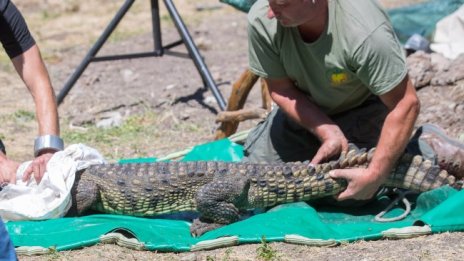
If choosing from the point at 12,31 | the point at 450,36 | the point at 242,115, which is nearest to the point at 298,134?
A: the point at 242,115

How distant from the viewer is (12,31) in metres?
4.90

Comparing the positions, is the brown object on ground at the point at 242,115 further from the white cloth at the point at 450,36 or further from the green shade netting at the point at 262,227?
the white cloth at the point at 450,36

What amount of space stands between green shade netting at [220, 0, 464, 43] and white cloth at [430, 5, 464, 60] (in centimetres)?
16

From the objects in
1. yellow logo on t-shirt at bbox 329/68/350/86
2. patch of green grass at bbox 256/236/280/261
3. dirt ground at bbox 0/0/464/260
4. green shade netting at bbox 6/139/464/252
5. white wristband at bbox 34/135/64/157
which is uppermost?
yellow logo on t-shirt at bbox 329/68/350/86

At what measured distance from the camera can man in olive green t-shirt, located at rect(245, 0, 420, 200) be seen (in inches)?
174

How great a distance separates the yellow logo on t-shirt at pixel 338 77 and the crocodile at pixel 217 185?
40 cm

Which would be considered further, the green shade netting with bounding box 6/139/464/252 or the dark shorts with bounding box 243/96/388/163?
the dark shorts with bounding box 243/96/388/163

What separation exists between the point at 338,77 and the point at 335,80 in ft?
0.11

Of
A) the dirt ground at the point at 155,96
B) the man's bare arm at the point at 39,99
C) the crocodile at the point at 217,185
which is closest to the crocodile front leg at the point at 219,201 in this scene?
the crocodile at the point at 217,185

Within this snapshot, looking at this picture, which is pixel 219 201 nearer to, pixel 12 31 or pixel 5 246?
pixel 12 31

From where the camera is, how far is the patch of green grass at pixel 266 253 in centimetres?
427

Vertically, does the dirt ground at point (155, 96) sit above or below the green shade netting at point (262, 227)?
below

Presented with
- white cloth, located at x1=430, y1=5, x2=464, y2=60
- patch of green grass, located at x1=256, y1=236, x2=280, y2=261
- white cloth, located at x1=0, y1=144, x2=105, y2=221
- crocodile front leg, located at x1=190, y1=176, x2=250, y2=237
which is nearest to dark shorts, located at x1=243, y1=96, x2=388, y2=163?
crocodile front leg, located at x1=190, y1=176, x2=250, y2=237

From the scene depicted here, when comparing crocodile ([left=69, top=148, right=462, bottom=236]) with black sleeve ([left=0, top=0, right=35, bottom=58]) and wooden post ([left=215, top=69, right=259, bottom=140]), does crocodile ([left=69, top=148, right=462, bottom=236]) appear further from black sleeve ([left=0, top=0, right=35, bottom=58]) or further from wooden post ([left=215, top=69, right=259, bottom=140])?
wooden post ([left=215, top=69, right=259, bottom=140])
